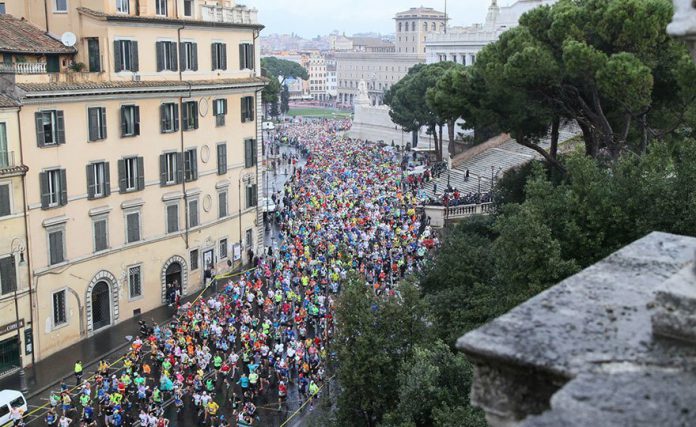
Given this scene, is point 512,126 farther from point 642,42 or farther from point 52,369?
point 52,369

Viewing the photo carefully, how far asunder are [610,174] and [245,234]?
25.9 m

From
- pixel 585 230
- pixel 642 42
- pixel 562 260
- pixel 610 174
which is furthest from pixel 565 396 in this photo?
pixel 642 42

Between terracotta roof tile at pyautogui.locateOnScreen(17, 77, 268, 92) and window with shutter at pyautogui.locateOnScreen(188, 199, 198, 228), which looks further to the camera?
window with shutter at pyautogui.locateOnScreen(188, 199, 198, 228)

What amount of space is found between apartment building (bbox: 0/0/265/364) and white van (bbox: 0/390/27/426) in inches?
246

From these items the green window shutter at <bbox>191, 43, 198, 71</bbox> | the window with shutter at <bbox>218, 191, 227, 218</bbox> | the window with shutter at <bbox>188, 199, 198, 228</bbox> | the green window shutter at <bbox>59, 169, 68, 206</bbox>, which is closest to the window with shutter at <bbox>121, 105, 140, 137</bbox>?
the green window shutter at <bbox>59, 169, 68, 206</bbox>

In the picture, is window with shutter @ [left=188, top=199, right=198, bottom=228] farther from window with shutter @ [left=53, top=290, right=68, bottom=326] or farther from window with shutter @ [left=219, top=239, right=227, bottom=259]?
window with shutter @ [left=53, top=290, right=68, bottom=326]

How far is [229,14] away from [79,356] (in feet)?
61.1

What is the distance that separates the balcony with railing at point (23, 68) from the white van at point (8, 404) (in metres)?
11.6

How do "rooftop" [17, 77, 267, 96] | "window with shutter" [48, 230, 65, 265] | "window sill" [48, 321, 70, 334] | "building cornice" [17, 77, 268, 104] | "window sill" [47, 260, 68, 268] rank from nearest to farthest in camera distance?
"building cornice" [17, 77, 268, 104] < "rooftop" [17, 77, 267, 96] < "window sill" [47, 260, 68, 268] < "window with shutter" [48, 230, 65, 265] < "window sill" [48, 321, 70, 334]

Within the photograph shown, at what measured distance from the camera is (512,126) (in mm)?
37250

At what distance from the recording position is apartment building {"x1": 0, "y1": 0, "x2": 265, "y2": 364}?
32.0 metres

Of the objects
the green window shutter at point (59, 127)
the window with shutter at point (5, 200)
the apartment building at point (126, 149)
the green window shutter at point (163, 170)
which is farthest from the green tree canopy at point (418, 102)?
the window with shutter at point (5, 200)

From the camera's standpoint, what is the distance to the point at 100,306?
35.5 meters

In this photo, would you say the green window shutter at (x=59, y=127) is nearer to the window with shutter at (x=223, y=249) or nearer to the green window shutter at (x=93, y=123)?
the green window shutter at (x=93, y=123)
